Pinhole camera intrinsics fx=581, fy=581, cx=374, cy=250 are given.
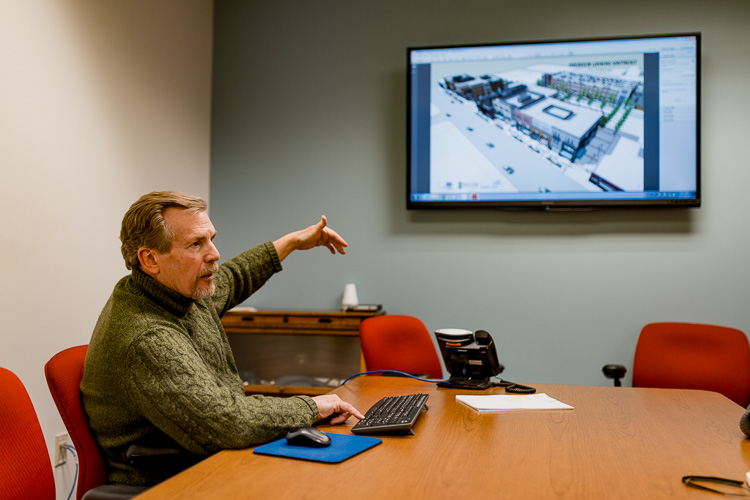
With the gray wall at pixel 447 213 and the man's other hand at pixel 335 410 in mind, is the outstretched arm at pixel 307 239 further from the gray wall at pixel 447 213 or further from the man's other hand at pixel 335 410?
the gray wall at pixel 447 213

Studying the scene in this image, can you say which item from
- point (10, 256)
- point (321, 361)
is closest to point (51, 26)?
point (10, 256)

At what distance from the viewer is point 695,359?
2.99 m

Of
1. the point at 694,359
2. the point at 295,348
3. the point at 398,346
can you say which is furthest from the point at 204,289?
the point at 694,359

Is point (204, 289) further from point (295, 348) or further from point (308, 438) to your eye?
point (295, 348)

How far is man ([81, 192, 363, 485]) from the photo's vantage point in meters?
1.35

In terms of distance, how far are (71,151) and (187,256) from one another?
1.56 meters

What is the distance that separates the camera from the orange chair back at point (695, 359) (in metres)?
2.91

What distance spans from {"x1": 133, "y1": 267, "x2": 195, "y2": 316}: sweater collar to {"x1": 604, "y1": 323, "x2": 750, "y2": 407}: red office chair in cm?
211

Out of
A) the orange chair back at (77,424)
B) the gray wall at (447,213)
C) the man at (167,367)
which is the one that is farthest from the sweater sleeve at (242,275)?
the gray wall at (447,213)

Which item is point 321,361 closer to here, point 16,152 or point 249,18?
point 16,152

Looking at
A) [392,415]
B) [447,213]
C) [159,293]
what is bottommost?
[392,415]

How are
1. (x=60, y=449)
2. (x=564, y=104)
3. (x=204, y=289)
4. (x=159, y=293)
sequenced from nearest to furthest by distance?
(x=159, y=293)
(x=204, y=289)
(x=60, y=449)
(x=564, y=104)

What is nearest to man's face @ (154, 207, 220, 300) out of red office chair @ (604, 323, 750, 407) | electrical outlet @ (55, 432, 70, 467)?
electrical outlet @ (55, 432, 70, 467)

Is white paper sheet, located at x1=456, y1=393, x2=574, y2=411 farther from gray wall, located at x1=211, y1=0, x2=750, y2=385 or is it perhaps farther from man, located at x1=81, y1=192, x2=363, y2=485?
gray wall, located at x1=211, y1=0, x2=750, y2=385
